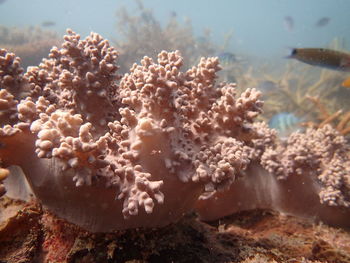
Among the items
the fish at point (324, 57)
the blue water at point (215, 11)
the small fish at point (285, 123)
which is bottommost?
the small fish at point (285, 123)

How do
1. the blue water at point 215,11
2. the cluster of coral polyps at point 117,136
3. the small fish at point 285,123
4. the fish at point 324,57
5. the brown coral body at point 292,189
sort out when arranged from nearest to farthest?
the cluster of coral polyps at point 117,136
the brown coral body at point 292,189
the fish at point 324,57
the small fish at point 285,123
the blue water at point 215,11

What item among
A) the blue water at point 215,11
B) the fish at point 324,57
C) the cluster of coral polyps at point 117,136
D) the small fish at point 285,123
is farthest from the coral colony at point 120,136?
the blue water at point 215,11

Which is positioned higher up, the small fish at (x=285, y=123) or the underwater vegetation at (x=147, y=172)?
the small fish at (x=285, y=123)

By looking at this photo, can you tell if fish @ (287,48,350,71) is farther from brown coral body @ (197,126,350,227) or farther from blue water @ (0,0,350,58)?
blue water @ (0,0,350,58)

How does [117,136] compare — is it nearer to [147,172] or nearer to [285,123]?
[147,172]

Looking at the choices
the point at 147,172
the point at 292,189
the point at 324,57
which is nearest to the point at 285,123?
the point at 324,57

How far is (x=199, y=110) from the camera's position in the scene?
1.89m

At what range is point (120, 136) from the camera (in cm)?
157

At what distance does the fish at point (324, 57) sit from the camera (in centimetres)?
347

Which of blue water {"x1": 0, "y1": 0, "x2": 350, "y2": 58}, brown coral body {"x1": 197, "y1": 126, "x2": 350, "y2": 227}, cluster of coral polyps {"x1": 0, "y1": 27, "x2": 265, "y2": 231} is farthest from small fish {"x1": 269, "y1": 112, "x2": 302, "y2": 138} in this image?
blue water {"x1": 0, "y1": 0, "x2": 350, "y2": 58}

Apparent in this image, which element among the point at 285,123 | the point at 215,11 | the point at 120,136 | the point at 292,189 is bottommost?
the point at 292,189

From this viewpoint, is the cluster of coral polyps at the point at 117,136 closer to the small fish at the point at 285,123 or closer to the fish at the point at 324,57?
the fish at the point at 324,57

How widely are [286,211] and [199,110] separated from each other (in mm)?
1333

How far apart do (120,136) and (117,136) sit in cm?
2
